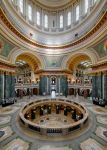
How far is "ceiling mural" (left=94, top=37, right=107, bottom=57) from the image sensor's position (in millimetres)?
13390

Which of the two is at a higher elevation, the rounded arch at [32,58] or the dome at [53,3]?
the dome at [53,3]

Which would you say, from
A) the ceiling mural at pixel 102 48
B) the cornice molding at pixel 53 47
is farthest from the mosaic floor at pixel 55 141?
the cornice molding at pixel 53 47

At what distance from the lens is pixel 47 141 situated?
20.9ft

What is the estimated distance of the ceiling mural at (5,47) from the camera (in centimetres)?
1352

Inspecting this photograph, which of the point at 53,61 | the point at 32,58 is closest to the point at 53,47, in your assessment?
the point at 53,61

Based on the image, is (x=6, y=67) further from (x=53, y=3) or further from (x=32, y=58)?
(x=53, y=3)

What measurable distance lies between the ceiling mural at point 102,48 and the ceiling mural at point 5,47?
42.1 feet

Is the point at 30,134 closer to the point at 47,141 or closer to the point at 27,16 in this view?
the point at 47,141

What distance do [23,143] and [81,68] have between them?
2805 cm

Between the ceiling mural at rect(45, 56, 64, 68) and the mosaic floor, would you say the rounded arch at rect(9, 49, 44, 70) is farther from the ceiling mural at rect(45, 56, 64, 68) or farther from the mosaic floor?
the mosaic floor

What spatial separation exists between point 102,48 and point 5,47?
1338 centimetres

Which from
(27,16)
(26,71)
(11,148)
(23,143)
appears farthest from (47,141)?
(26,71)

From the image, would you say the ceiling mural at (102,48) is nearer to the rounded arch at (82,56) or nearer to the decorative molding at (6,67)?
the rounded arch at (82,56)

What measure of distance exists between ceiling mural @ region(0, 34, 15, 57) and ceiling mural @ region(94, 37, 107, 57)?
12.8m
